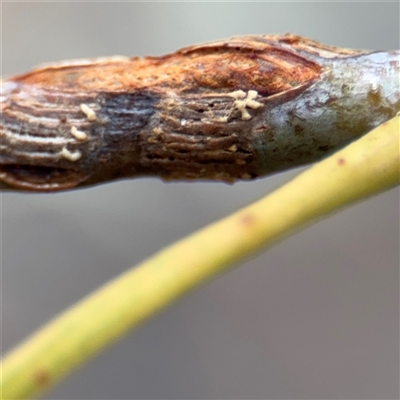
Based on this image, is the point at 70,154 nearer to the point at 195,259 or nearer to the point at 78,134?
the point at 78,134

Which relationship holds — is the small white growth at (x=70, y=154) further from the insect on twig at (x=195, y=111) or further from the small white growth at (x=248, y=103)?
the small white growth at (x=248, y=103)

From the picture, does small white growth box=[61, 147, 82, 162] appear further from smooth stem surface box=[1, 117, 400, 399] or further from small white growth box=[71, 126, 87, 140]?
smooth stem surface box=[1, 117, 400, 399]

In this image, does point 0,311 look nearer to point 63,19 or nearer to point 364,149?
point 63,19

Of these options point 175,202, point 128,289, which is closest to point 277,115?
point 128,289

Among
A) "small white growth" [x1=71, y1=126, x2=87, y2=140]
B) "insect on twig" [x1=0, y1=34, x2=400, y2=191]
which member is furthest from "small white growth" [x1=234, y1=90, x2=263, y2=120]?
"small white growth" [x1=71, y1=126, x2=87, y2=140]

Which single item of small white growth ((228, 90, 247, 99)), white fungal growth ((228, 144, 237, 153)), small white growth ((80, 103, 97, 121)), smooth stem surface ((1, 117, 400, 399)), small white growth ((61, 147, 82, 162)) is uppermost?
small white growth ((80, 103, 97, 121))

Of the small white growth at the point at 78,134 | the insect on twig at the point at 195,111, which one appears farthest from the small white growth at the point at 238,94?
the small white growth at the point at 78,134
